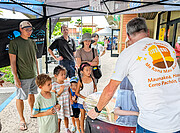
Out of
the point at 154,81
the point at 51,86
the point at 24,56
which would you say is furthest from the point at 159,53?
the point at 24,56

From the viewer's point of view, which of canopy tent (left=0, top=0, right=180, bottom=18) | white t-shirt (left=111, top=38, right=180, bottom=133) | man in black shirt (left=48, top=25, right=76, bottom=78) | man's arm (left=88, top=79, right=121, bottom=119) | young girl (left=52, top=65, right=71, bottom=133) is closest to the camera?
white t-shirt (left=111, top=38, right=180, bottom=133)

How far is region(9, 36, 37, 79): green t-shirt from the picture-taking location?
7.50 ft

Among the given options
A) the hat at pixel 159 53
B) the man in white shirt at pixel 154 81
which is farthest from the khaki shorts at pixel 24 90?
the hat at pixel 159 53

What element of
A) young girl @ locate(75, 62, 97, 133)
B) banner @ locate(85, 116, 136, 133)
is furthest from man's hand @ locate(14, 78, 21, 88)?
banner @ locate(85, 116, 136, 133)

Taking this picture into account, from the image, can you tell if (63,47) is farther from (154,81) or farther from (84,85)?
(154,81)

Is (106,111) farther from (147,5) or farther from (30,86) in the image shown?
(147,5)

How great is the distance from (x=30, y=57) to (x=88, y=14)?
2241 millimetres

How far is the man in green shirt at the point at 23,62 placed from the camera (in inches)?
90.0

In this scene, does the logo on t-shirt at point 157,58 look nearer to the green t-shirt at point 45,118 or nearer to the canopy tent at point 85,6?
the green t-shirt at point 45,118

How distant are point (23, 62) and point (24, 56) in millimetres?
105

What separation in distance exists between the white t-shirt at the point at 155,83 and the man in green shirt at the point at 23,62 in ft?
6.26

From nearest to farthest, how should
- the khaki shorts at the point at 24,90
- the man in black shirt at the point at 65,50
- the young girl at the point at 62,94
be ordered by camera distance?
1. the young girl at the point at 62,94
2. the khaki shorts at the point at 24,90
3. the man in black shirt at the point at 65,50

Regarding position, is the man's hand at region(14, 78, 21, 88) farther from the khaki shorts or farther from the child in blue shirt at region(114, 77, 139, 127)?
the child in blue shirt at region(114, 77, 139, 127)

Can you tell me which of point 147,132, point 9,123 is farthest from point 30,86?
point 147,132
